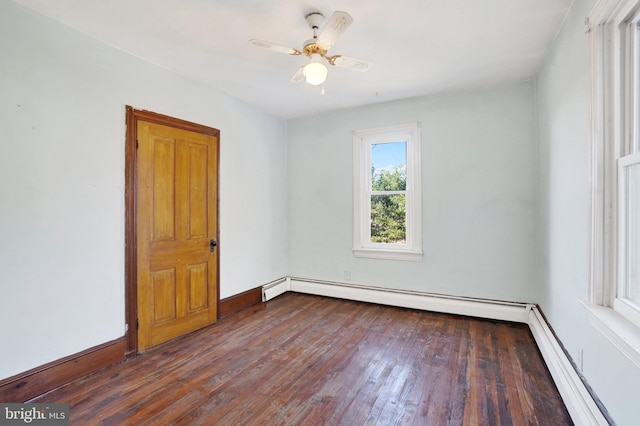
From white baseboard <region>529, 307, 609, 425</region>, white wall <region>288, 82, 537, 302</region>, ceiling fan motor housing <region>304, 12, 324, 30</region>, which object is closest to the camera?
white baseboard <region>529, 307, 609, 425</region>

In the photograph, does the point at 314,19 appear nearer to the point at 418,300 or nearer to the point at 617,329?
the point at 617,329

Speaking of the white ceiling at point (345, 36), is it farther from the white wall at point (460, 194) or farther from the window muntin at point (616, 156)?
the window muntin at point (616, 156)

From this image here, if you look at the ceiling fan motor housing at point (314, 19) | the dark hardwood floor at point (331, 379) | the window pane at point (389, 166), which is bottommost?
the dark hardwood floor at point (331, 379)

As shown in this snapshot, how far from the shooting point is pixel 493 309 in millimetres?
3482

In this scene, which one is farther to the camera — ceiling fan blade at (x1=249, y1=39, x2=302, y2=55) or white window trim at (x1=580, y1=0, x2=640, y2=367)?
ceiling fan blade at (x1=249, y1=39, x2=302, y2=55)

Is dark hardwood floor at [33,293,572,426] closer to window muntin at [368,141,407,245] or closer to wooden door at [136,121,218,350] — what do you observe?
wooden door at [136,121,218,350]

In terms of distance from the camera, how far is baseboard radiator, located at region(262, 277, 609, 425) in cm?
178

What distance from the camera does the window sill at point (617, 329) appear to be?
4.01 feet

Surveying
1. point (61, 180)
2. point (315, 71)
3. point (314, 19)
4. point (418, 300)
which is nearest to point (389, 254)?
point (418, 300)

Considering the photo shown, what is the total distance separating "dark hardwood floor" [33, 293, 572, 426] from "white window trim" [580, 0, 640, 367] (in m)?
0.87

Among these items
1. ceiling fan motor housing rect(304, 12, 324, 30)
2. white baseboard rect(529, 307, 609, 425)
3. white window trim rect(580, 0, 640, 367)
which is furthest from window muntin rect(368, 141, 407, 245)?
white window trim rect(580, 0, 640, 367)

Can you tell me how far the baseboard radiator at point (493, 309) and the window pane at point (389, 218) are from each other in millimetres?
698

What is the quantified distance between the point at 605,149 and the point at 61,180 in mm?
3520

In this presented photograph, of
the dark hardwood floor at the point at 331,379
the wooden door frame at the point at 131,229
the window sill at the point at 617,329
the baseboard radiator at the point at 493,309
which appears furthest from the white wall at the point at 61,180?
the window sill at the point at 617,329
